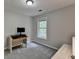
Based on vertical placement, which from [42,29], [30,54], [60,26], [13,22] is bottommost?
[30,54]

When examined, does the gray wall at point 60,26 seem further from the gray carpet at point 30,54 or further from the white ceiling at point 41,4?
the gray carpet at point 30,54

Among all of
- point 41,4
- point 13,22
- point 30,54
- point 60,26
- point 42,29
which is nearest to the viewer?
point 41,4

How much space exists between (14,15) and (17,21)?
467mm

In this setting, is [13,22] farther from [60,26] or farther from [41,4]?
[60,26]

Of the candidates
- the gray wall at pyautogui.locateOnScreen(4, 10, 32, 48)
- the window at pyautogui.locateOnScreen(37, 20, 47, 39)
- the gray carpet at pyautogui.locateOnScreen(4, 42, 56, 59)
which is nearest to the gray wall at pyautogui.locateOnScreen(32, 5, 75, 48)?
the window at pyautogui.locateOnScreen(37, 20, 47, 39)

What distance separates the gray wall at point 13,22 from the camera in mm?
4752

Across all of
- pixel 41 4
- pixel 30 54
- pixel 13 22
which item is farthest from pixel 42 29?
pixel 41 4

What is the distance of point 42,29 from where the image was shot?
5.85 metres

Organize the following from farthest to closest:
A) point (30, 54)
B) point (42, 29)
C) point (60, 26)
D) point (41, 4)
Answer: point (42, 29) → point (60, 26) → point (30, 54) → point (41, 4)

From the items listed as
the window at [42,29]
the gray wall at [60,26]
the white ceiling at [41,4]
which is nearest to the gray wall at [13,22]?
the window at [42,29]

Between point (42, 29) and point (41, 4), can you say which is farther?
point (42, 29)

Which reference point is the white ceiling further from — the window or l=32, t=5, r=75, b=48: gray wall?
the window

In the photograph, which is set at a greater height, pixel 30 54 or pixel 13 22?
pixel 13 22

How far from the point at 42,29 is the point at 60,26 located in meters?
1.85
